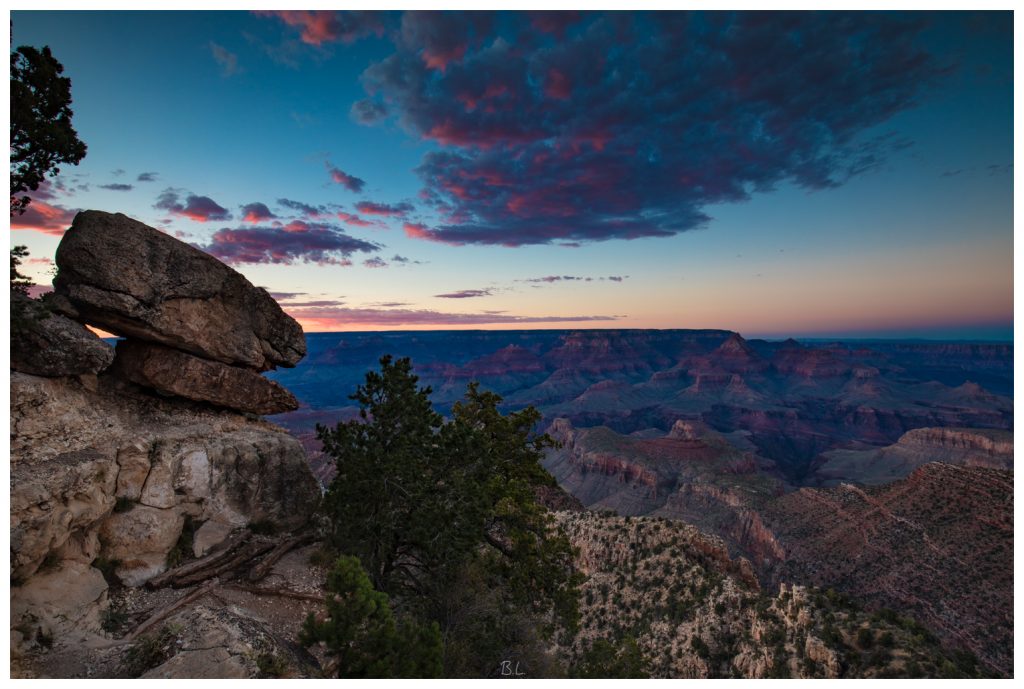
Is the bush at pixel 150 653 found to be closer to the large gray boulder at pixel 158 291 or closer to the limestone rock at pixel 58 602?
the limestone rock at pixel 58 602

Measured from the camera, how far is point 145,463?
13672mm

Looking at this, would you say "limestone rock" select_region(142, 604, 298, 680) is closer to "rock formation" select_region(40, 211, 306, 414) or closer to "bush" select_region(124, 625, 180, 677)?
"bush" select_region(124, 625, 180, 677)

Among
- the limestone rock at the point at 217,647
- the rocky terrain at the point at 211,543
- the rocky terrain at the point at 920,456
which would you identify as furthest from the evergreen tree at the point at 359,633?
the rocky terrain at the point at 920,456

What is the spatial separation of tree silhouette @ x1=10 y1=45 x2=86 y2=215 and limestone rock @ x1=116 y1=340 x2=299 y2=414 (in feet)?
17.6

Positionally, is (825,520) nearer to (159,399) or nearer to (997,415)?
(159,399)

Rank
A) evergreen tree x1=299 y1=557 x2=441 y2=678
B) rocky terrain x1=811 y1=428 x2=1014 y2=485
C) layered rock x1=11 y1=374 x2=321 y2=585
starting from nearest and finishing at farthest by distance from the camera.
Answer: evergreen tree x1=299 y1=557 x2=441 y2=678, layered rock x1=11 y1=374 x2=321 y2=585, rocky terrain x1=811 y1=428 x2=1014 y2=485

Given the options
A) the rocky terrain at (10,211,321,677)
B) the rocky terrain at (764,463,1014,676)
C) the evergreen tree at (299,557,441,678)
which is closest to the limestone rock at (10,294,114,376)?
the rocky terrain at (10,211,321,677)

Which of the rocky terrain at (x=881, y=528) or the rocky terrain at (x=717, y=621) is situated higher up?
the rocky terrain at (x=717, y=621)

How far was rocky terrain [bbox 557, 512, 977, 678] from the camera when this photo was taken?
20688mm

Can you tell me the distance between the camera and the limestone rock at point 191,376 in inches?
621

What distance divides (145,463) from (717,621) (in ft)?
93.6

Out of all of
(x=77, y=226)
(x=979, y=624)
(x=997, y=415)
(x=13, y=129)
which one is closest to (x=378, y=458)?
(x=77, y=226)

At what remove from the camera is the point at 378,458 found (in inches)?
586

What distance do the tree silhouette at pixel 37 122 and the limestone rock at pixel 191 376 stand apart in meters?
5.36
